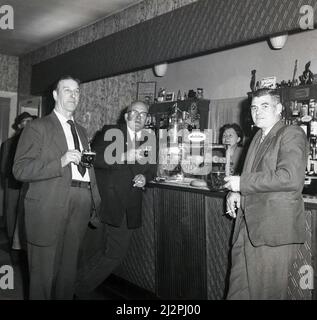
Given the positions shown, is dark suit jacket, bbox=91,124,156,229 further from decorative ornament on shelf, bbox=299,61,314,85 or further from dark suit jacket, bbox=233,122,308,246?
decorative ornament on shelf, bbox=299,61,314,85

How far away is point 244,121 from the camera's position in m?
5.99

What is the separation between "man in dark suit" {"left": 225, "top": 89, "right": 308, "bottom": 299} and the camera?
2219 millimetres

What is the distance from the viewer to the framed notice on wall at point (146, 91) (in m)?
7.09

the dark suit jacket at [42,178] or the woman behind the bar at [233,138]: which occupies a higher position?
the woman behind the bar at [233,138]

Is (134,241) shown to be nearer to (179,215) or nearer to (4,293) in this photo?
(179,215)

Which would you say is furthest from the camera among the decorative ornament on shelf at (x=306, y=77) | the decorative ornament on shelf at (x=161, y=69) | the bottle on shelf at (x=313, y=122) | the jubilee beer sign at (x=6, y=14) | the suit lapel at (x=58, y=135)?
the decorative ornament on shelf at (x=161, y=69)

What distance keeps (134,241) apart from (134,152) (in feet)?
3.16

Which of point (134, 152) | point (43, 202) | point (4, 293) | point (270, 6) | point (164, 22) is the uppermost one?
point (164, 22)

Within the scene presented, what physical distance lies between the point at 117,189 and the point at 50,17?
11.8 feet

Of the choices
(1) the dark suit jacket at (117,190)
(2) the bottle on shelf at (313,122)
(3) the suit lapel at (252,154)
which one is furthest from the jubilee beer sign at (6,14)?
(2) the bottle on shelf at (313,122)

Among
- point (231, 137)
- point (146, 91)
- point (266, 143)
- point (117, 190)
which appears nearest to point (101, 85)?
point (146, 91)

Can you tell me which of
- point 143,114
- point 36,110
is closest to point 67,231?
point 143,114

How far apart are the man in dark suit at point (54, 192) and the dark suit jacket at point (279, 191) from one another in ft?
4.00

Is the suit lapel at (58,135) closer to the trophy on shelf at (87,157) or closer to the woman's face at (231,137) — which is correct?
the trophy on shelf at (87,157)
